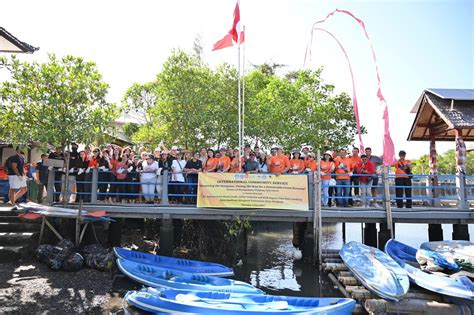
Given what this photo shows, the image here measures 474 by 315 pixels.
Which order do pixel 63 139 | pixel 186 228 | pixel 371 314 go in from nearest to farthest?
pixel 371 314 < pixel 63 139 < pixel 186 228

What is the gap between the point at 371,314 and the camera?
727 cm

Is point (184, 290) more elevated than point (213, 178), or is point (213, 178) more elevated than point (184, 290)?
point (213, 178)

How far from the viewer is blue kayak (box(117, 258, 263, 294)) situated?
819 centimetres

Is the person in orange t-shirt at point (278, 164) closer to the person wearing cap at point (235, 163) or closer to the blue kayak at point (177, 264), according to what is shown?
the person wearing cap at point (235, 163)

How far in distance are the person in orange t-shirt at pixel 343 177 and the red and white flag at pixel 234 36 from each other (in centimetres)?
494

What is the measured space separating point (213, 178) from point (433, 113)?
9.60 meters

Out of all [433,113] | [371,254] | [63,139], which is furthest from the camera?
[433,113]

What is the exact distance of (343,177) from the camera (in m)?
11.3

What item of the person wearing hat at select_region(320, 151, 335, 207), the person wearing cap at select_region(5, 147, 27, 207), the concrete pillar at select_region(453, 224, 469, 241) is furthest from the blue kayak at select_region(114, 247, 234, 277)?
the concrete pillar at select_region(453, 224, 469, 241)

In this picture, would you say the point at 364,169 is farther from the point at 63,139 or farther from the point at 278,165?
the point at 63,139

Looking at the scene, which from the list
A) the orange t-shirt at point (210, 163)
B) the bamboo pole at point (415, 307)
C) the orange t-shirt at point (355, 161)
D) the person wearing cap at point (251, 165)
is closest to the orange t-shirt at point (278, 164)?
the person wearing cap at point (251, 165)

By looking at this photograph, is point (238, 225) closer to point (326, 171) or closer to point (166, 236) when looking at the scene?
point (166, 236)

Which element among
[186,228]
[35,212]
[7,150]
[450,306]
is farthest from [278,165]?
[7,150]

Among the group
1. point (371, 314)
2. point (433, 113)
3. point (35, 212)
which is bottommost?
point (371, 314)
